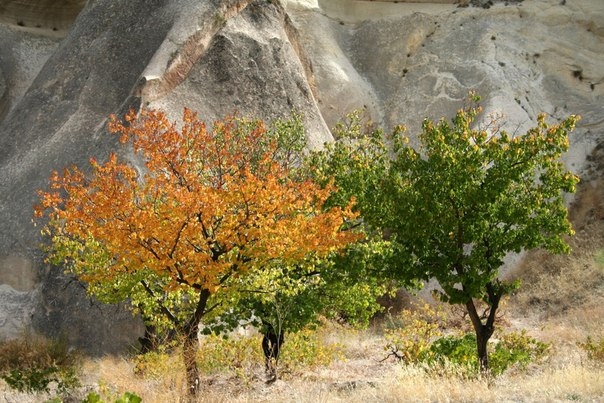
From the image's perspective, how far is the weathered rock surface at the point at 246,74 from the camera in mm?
19469

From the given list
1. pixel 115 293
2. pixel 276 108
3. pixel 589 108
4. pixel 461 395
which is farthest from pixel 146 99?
pixel 589 108

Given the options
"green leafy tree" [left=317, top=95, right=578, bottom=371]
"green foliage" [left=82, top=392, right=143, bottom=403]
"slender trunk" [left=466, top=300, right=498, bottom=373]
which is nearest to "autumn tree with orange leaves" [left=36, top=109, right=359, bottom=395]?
→ "green leafy tree" [left=317, top=95, right=578, bottom=371]

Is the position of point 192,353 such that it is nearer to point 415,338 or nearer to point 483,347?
point 483,347

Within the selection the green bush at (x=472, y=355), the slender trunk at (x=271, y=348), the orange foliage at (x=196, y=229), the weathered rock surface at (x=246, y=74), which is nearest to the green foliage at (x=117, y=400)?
the orange foliage at (x=196, y=229)

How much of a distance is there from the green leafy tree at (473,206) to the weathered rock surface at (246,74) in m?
8.21

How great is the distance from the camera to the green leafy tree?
12.0 meters

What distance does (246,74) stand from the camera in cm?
2330

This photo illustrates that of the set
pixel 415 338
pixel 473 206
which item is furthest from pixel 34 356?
pixel 473 206

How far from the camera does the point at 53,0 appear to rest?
31.8 m

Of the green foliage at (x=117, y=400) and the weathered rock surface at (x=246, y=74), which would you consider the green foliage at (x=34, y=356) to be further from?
the green foliage at (x=117, y=400)

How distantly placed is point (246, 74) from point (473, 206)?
12.7 m

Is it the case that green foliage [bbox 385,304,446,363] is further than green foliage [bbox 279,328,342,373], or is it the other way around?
green foliage [bbox 385,304,446,363]

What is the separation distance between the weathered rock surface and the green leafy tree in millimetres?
8211

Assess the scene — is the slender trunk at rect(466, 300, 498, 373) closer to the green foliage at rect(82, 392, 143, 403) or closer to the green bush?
the green bush
